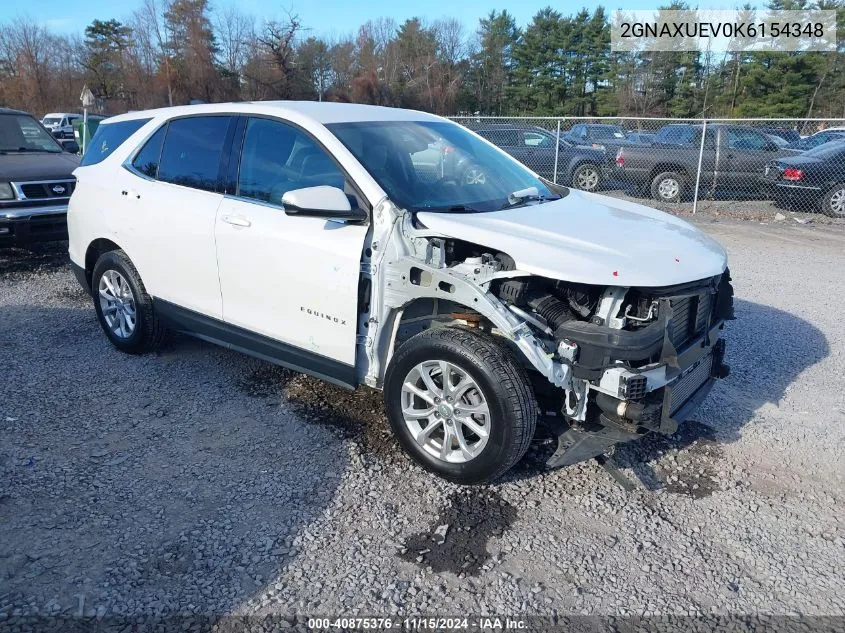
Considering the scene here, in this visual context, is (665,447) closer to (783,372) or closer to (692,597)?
(692,597)

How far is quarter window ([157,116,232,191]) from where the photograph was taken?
14.7 feet

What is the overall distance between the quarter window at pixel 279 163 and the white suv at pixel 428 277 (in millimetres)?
12

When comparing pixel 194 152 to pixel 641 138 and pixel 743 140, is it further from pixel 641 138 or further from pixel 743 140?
pixel 641 138

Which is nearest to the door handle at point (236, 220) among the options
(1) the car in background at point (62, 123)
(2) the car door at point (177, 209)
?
(2) the car door at point (177, 209)

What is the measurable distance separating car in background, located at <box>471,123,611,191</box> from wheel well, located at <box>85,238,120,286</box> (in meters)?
11.4

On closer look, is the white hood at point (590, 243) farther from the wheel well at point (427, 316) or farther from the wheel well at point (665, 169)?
the wheel well at point (665, 169)

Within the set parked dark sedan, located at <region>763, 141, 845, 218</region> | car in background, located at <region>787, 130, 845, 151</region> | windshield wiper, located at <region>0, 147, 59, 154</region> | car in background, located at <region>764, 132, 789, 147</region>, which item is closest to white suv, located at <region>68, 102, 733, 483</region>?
windshield wiper, located at <region>0, 147, 59, 154</region>

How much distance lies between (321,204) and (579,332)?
4.94 ft

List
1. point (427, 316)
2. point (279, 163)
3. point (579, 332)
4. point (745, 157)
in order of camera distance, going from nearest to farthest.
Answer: point (579, 332)
point (427, 316)
point (279, 163)
point (745, 157)

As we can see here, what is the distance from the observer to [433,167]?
13.7 ft

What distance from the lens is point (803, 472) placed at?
3814 millimetres

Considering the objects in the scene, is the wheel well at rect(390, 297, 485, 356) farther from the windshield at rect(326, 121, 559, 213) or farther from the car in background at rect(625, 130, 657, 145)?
the car in background at rect(625, 130, 657, 145)

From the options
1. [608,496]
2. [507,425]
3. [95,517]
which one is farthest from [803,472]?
[95,517]

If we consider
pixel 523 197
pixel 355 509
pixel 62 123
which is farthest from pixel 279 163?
pixel 62 123
